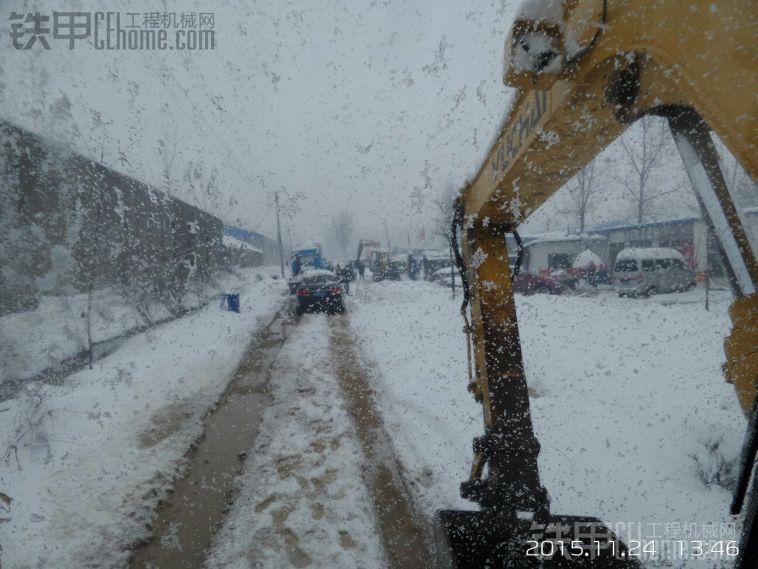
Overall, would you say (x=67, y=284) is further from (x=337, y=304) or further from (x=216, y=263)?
(x=216, y=263)

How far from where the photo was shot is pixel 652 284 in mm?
14438

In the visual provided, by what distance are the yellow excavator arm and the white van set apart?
15.4 m

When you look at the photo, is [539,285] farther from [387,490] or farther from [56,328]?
[56,328]

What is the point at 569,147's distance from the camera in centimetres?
151

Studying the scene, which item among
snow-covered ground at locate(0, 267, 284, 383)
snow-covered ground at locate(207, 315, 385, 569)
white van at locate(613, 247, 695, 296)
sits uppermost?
white van at locate(613, 247, 695, 296)

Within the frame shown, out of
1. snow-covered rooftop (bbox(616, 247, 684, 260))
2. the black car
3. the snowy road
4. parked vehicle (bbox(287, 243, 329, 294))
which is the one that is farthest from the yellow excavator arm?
parked vehicle (bbox(287, 243, 329, 294))

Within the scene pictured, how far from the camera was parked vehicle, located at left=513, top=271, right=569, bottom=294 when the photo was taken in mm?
17219

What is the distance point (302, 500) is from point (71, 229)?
9175 mm

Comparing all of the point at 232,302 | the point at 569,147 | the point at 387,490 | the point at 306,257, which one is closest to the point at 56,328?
the point at 232,302

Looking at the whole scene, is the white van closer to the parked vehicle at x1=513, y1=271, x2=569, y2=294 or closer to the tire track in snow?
the parked vehicle at x1=513, y1=271, x2=569, y2=294

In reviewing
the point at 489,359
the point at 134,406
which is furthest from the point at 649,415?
the point at 134,406

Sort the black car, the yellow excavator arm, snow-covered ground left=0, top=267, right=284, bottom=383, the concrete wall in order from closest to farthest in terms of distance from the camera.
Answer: the yellow excavator arm < snow-covered ground left=0, top=267, right=284, bottom=383 < the concrete wall < the black car

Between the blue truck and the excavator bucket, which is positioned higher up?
the blue truck

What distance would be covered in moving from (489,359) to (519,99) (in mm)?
1492
